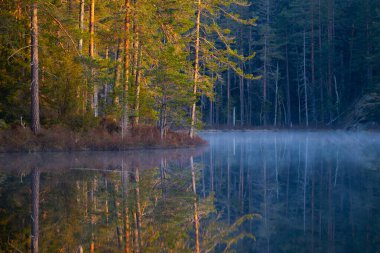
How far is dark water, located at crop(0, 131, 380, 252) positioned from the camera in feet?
25.1

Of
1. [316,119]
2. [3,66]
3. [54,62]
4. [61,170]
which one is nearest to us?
[61,170]

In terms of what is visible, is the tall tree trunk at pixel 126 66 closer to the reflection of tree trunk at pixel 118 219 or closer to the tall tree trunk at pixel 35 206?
the tall tree trunk at pixel 35 206

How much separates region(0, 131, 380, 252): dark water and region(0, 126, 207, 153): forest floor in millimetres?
7349

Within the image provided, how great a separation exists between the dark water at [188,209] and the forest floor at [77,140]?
Result: 7.35 m

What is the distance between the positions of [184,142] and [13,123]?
10.6 meters

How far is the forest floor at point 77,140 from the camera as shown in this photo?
25.1 metres

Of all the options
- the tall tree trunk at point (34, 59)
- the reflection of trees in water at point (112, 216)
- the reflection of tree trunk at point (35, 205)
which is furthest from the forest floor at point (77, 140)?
the reflection of trees in water at point (112, 216)

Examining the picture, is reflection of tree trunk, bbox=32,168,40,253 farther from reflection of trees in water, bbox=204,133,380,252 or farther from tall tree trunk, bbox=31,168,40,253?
reflection of trees in water, bbox=204,133,380,252

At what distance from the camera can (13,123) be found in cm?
2686

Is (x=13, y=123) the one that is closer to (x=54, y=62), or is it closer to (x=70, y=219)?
(x=54, y=62)

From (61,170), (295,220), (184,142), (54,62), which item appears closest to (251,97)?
(184,142)

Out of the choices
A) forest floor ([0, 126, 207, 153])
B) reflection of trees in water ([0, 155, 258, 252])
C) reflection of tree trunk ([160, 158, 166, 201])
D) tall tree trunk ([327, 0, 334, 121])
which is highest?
tall tree trunk ([327, 0, 334, 121])

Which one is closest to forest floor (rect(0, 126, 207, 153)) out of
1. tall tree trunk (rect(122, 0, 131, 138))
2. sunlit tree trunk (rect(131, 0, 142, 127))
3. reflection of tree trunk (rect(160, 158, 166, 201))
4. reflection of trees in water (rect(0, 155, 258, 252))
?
tall tree trunk (rect(122, 0, 131, 138))

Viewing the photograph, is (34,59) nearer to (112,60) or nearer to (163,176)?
(112,60)
